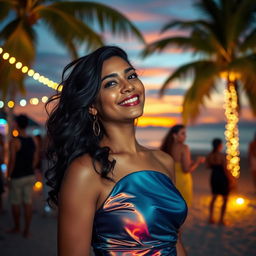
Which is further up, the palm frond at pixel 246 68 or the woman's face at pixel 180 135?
the palm frond at pixel 246 68

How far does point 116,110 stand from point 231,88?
12.0 metres

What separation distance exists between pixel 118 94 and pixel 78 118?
0.25 meters

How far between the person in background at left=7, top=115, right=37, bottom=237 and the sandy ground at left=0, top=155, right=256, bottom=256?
363 mm

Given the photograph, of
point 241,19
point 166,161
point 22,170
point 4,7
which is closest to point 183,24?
point 241,19

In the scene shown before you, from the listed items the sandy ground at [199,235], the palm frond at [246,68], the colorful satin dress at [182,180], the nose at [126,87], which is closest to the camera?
the nose at [126,87]

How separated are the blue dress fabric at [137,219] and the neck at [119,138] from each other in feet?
0.54

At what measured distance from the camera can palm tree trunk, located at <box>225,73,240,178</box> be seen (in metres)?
12.3

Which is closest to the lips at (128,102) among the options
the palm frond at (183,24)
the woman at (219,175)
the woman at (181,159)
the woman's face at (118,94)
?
the woman's face at (118,94)

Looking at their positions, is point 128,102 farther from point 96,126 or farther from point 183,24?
point 183,24

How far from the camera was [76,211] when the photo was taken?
59.8 inches

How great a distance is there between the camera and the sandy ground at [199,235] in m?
5.48

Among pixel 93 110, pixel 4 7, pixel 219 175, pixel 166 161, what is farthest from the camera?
pixel 4 7

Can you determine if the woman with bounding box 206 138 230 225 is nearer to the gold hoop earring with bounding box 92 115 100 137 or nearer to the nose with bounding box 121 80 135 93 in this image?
the gold hoop earring with bounding box 92 115 100 137

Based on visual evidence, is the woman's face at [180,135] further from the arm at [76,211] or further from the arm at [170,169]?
the arm at [76,211]
